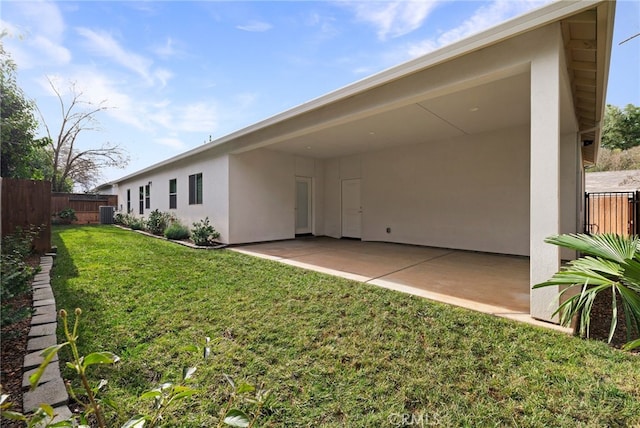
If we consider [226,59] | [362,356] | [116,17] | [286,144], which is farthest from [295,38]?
[362,356]

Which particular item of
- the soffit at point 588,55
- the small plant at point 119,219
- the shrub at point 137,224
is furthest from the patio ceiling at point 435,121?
the small plant at point 119,219

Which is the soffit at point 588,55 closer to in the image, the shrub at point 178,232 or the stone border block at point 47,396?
the stone border block at point 47,396

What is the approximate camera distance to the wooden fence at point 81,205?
1680 cm

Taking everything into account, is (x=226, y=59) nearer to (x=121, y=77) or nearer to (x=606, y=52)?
(x=121, y=77)

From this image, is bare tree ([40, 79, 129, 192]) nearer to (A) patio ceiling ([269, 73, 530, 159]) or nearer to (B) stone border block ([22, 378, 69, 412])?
(A) patio ceiling ([269, 73, 530, 159])

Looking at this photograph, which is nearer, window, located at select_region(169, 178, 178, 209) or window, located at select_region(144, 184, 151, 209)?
window, located at select_region(169, 178, 178, 209)

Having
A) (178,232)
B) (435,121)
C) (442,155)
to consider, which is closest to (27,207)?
(178,232)

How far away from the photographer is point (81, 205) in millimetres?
18219

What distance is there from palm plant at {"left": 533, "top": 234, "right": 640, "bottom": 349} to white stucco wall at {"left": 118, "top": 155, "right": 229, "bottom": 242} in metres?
7.59

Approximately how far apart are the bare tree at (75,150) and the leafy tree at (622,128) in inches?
1455

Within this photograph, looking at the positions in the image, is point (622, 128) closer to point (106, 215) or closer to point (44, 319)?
point (44, 319)

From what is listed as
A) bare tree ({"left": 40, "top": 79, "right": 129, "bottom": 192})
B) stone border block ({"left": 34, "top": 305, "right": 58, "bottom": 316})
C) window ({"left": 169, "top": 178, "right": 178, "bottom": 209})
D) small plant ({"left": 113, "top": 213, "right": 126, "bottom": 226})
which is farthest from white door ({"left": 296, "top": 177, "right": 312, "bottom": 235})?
bare tree ({"left": 40, "top": 79, "right": 129, "bottom": 192})

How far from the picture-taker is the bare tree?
20875 mm

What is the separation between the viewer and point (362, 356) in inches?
104
